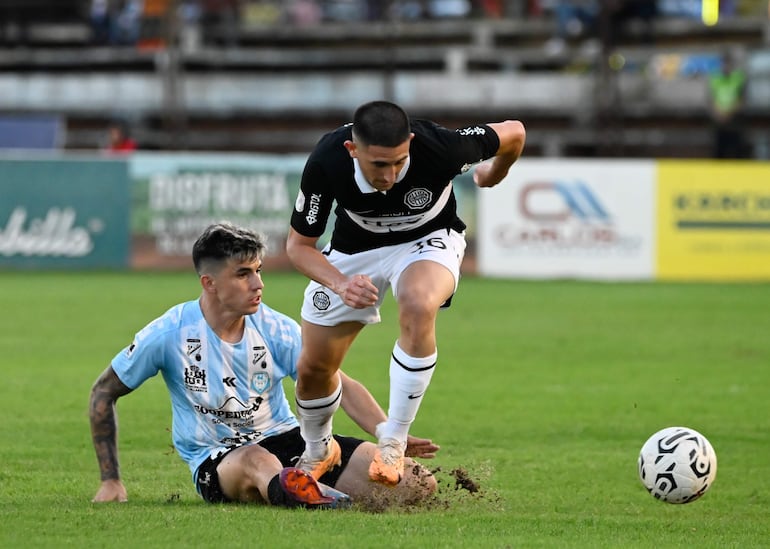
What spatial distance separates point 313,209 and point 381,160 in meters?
0.57

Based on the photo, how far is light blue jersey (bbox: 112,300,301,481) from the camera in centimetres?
674

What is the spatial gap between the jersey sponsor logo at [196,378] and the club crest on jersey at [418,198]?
4.21 ft

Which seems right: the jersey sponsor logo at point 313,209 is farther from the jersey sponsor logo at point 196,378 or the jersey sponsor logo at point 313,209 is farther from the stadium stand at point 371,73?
the stadium stand at point 371,73

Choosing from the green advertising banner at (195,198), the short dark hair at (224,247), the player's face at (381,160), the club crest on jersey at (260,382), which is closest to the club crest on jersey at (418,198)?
the player's face at (381,160)

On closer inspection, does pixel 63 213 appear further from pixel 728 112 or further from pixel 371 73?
pixel 728 112

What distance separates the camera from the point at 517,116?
28.1m

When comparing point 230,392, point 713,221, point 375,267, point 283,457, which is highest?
point 375,267

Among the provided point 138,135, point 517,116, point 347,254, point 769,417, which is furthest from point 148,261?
point 347,254

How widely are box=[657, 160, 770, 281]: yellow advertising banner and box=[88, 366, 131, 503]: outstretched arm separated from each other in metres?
17.2

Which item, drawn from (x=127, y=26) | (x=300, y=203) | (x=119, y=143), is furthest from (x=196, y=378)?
(x=127, y=26)

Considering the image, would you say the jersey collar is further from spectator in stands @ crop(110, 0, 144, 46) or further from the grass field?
spectator in stands @ crop(110, 0, 144, 46)

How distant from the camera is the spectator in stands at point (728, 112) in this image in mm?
25797

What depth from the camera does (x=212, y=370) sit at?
678 cm

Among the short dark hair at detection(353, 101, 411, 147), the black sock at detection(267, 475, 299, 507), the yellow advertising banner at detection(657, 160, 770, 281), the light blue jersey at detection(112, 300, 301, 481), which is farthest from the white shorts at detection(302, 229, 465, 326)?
the yellow advertising banner at detection(657, 160, 770, 281)
